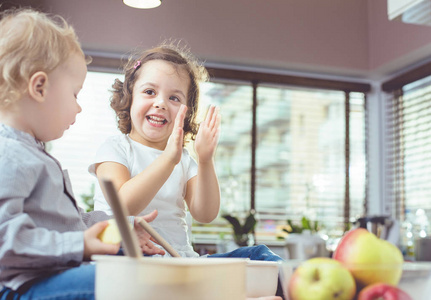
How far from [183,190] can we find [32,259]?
86cm

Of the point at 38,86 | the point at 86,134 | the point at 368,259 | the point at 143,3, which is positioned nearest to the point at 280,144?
the point at 86,134

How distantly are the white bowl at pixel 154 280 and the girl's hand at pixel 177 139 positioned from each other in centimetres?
60

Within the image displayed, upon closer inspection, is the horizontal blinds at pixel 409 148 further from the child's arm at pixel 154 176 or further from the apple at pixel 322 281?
the apple at pixel 322 281

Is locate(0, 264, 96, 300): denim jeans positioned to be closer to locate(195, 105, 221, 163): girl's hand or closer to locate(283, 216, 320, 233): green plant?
locate(195, 105, 221, 163): girl's hand

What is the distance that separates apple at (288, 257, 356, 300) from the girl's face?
990 millimetres

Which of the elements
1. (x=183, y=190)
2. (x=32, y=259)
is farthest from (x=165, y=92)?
(x=32, y=259)

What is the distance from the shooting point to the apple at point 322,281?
1.54 feet

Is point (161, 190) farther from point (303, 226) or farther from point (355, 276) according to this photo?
point (303, 226)

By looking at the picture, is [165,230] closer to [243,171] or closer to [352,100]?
[243,171]

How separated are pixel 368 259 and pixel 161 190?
98cm

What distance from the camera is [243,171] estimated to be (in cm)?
426

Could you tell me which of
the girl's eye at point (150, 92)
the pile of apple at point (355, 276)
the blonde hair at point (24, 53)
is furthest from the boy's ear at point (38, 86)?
the girl's eye at point (150, 92)

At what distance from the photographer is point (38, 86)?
2.76 ft

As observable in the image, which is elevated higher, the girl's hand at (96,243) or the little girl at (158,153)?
the little girl at (158,153)
